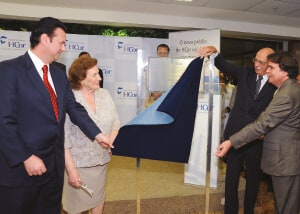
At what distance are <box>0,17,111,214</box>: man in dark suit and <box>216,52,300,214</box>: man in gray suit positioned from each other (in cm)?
123

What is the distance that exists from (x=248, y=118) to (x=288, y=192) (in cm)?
66

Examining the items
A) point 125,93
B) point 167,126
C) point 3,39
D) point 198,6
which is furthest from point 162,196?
point 3,39

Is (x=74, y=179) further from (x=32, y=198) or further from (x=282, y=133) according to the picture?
(x=282, y=133)

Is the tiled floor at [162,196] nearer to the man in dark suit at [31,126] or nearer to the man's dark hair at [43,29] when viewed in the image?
the man in dark suit at [31,126]

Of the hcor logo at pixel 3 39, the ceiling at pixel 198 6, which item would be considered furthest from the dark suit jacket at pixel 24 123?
the hcor logo at pixel 3 39

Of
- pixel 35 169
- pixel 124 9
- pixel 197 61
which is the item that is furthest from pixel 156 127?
pixel 124 9

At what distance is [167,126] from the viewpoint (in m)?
2.05

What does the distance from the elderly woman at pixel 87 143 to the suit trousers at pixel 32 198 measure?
27 cm

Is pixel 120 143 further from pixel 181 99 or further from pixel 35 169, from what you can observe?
pixel 35 169

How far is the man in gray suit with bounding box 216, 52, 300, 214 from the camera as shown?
2174 mm

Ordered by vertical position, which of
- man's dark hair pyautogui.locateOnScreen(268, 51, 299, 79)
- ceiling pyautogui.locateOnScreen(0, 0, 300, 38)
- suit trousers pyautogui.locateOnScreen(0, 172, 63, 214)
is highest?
ceiling pyautogui.locateOnScreen(0, 0, 300, 38)

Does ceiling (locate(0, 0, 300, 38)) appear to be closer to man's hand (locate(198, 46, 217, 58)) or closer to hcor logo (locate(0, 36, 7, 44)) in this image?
hcor logo (locate(0, 36, 7, 44))

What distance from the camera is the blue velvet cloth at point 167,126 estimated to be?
1987 millimetres

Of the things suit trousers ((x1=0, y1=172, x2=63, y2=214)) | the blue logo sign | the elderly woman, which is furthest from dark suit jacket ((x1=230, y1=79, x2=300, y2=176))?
the blue logo sign
